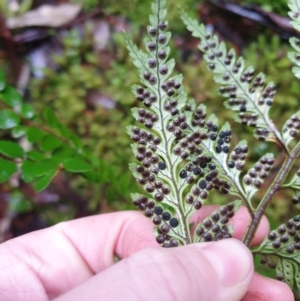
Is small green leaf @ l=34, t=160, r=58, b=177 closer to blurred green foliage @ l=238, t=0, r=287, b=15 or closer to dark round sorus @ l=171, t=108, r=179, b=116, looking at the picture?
dark round sorus @ l=171, t=108, r=179, b=116

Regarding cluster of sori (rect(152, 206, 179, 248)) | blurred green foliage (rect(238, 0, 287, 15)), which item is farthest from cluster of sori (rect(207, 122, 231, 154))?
blurred green foliage (rect(238, 0, 287, 15))

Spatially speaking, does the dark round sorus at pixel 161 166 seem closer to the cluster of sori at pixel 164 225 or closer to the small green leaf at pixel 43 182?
the cluster of sori at pixel 164 225

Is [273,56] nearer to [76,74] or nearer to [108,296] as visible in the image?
[76,74]

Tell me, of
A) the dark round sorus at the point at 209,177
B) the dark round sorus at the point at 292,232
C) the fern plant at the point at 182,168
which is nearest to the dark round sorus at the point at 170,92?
the fern plant at the point at 182,168

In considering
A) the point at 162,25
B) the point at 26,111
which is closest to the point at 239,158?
the point at 162,25

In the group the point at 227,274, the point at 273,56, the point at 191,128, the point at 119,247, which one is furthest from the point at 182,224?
the point at 273,56
